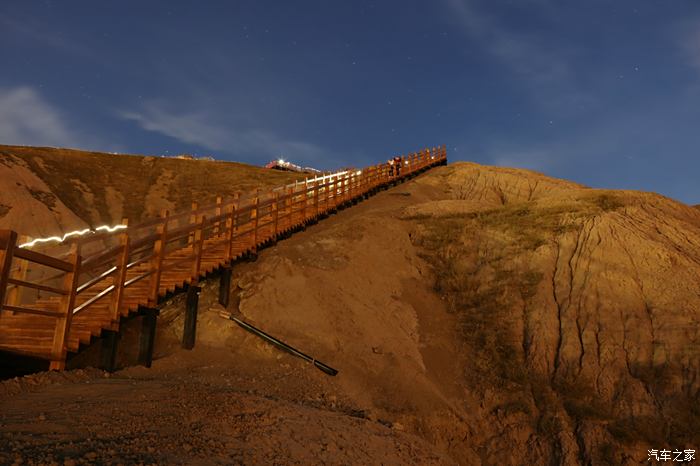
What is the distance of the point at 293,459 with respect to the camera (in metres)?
6.20

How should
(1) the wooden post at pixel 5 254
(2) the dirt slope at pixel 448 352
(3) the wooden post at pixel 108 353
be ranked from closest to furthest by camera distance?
1. (1) the wooden post at pixel 5 254
2. (2) the dirt slope at pixel 448 352
3. (3) the wooden post at pixel 108 353

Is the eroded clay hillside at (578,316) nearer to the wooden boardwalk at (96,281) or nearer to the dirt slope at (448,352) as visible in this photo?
the dirt slope at (448,352)

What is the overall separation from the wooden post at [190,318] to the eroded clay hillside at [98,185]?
61.1ft

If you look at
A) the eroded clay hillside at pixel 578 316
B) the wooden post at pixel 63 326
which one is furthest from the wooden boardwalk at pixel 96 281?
the eroded clay hillside at pixel 578 316

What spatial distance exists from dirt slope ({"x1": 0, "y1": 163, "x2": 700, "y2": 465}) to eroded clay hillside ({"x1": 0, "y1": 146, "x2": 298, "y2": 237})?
18962 mm

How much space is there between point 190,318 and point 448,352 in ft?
23.2

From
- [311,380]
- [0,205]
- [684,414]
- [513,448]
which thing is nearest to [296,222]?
[311,380]

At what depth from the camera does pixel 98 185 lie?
3641cm

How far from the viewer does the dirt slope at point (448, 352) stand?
284 inches

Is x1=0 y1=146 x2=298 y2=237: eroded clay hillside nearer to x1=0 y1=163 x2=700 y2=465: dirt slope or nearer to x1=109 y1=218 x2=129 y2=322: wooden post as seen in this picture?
x1=0 y1=163 x2=700 y2=465: dirt slope

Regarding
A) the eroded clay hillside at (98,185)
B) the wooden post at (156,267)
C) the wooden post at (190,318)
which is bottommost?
the wooden post at (190,318)

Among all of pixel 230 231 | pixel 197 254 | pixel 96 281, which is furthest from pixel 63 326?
pixel 230 231

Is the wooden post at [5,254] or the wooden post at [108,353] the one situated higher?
the wooden post at [5,254]

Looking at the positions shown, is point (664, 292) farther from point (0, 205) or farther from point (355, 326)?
point (0, 205)
